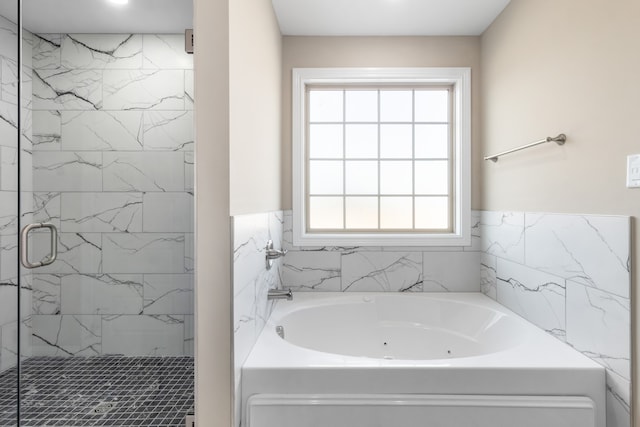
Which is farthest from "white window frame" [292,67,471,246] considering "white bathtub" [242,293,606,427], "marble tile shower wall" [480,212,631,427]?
"white bathtub" [242,293,606,427]

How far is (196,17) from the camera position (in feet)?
4.52

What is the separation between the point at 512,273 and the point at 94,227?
85.2 inches

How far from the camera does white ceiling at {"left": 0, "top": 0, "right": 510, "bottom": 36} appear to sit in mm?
1348

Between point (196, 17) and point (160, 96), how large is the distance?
355 mm

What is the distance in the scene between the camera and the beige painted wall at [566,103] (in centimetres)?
138

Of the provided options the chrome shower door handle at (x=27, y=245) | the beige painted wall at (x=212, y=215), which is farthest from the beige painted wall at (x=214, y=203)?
the chrome shower door handle at (x=27, y=245)

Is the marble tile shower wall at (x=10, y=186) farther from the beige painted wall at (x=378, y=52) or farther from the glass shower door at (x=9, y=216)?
the beige painted wall at (x=378, y=52)

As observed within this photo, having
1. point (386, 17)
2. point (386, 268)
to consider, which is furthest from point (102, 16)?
point (386, 268)

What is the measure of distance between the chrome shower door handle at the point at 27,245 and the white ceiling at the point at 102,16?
0.65 m

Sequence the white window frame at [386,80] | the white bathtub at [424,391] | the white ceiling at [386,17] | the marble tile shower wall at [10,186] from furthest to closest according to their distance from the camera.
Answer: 1. the white window frame at [386,80]
2. the white ceiling at [386,17]
3. the white bathtub at [424,391]
4. the marble tile shower wall at [10,186]

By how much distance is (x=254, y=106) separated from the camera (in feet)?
5.98

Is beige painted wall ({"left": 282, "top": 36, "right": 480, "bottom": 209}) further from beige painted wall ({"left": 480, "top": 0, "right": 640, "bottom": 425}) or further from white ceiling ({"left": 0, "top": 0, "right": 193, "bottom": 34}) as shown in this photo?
white ceiling ({"left": 0, "top": 0, "right": 193, "bottom": 34})

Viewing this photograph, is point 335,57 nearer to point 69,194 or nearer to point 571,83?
point 571,83

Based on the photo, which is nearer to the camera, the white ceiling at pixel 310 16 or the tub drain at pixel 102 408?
the white ceiling at pixel 310 16
